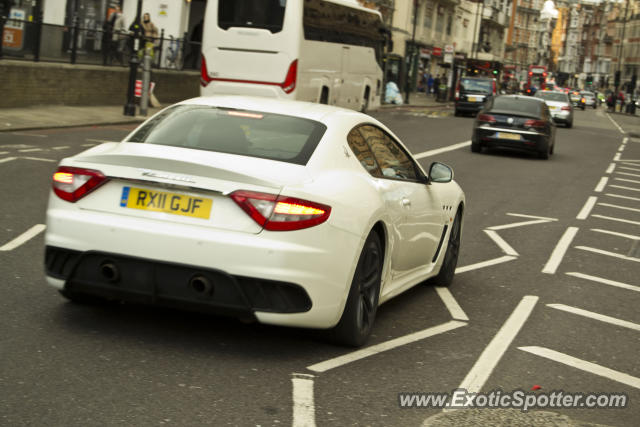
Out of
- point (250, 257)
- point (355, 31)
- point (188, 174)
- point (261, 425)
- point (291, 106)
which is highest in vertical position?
point (355, 31)

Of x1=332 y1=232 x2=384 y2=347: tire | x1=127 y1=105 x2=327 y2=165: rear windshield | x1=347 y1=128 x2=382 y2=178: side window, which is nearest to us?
x1=332 y1=232 x2=384 y2=347: tire

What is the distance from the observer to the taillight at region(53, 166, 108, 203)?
18.2 feet

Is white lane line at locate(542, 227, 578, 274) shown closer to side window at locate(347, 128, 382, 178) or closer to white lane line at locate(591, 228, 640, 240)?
white lane line at locate(591, 228, 640, 240)

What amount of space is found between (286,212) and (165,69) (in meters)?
25.9

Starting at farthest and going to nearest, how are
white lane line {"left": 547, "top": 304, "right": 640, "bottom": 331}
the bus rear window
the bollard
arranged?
the bus rear window, the bollard, white lane line {"left": 547, "top": 304, "right": 640, "bottom": 331}

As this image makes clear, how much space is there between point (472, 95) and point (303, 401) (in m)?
40.8

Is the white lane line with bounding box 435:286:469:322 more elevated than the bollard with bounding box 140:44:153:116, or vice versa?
the bollard with bounding box 140:44:153:116

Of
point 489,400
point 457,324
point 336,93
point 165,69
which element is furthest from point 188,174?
point 165,69

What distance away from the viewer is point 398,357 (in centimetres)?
587

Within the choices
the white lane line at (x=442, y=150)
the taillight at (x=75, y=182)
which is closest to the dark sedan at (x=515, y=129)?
the white lane line at (x=442, y=150)

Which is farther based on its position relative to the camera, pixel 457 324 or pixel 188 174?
pixel 457 324

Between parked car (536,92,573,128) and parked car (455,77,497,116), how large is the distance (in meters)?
2.76

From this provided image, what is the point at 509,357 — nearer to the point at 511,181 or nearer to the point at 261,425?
the point at 261,425

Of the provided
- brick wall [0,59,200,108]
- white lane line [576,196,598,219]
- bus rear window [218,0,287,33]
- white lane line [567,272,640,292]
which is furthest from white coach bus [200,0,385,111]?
white lane line [567,272,640,292]
